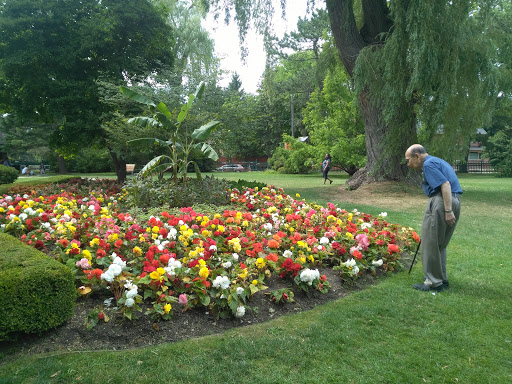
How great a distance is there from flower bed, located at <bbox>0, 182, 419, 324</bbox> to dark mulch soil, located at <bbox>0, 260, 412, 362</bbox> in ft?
0.32

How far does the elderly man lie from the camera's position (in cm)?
417

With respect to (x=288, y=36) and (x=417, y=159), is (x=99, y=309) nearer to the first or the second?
(x=417, y=159)

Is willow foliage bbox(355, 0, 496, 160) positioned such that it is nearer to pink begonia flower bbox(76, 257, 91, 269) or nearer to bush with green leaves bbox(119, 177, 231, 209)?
bush with green leaves bbox(119, 177, 231, 209)

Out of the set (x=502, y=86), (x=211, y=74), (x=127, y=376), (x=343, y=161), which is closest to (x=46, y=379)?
(x=127, y=376)

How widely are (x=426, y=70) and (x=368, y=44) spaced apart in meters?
3.43

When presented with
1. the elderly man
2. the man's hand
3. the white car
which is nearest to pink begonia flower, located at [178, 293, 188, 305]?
the elderly man

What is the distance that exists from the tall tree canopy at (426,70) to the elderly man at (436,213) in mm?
7314

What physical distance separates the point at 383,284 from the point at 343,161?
72.6ft

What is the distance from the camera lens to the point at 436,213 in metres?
4.25

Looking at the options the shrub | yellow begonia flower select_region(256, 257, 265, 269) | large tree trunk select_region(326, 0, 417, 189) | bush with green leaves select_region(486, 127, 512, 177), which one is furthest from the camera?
bush with green leaves select_region(486, 127, 512, 177)

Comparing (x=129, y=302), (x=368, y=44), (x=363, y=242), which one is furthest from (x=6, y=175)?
(x=363, y=242)

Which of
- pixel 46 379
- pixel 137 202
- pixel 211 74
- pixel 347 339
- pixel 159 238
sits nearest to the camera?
pixel 46 379

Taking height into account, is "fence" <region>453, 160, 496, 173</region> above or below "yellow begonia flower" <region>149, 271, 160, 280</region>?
above

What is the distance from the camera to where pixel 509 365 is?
2.85 metres
